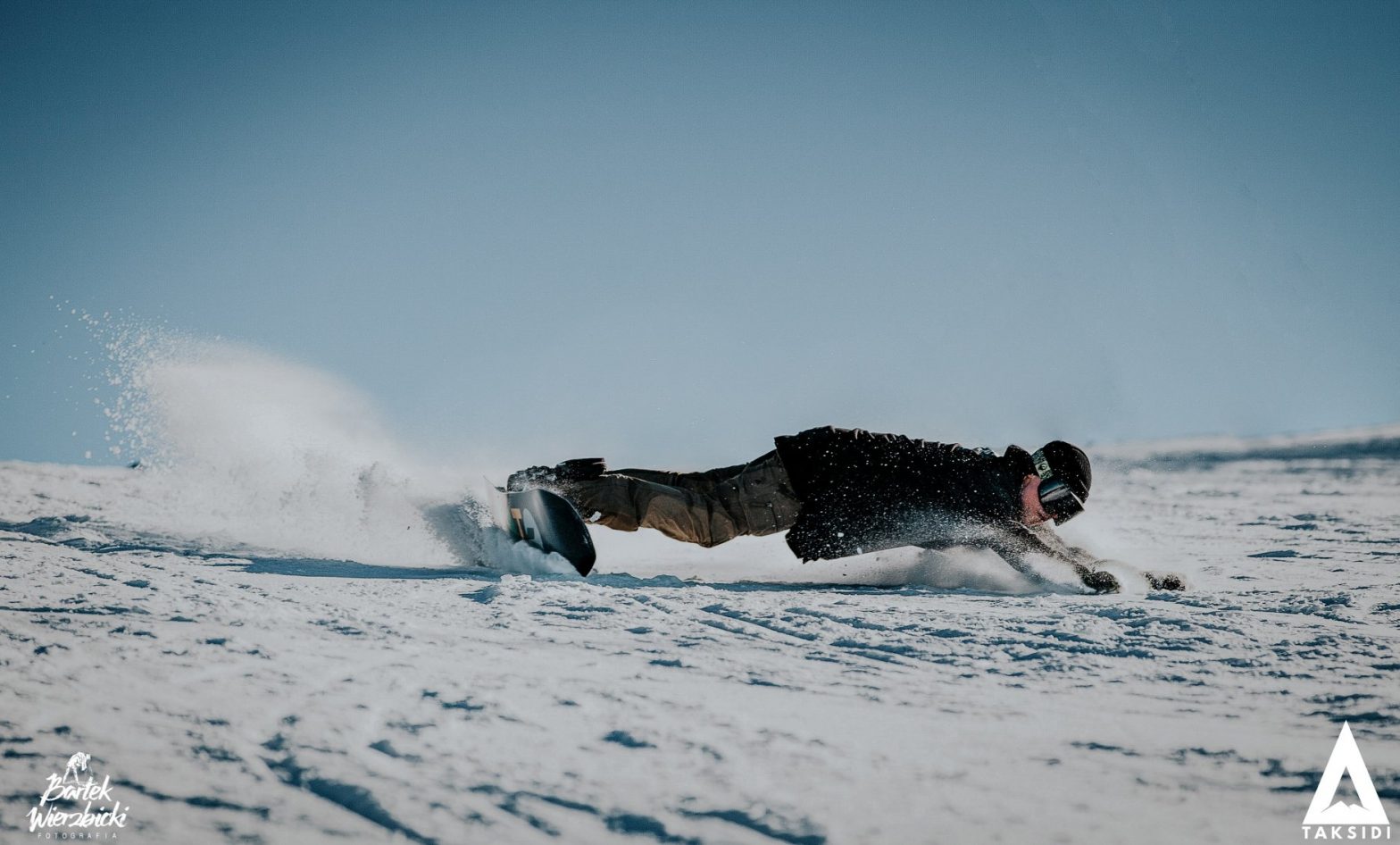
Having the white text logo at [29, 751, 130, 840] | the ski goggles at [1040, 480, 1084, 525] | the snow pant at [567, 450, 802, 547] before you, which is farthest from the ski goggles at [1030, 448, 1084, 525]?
the white text logo at [29, 751, 130, 840]

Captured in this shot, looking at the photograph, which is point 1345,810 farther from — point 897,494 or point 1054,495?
point 897,494

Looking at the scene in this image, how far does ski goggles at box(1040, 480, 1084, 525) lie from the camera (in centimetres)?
311

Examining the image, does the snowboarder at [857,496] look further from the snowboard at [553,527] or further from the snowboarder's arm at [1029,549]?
the snowboard at [553,527]

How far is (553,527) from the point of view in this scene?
3.21m

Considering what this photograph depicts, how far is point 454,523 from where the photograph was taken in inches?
145

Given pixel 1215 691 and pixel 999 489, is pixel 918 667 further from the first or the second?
pixel 999 489

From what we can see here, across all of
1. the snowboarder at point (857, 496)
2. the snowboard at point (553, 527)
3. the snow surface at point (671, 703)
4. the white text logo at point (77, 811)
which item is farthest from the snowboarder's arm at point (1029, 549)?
the white text logo at point (77, 811)

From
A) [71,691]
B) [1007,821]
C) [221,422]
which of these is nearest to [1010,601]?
[1007,821]

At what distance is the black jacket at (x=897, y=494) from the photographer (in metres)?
3.26

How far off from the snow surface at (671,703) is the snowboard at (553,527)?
0.19 meters

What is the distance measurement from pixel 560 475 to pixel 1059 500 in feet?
7.58

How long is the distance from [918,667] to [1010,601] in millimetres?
1127

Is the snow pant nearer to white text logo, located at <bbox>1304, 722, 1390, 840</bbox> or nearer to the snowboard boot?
the snowboard boot

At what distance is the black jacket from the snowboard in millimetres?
971
